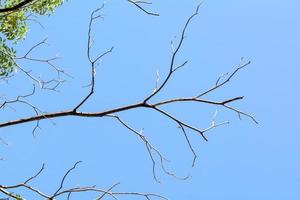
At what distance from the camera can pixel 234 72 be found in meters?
3.81

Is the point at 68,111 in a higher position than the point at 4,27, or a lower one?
lower

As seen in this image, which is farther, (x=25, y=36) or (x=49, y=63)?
(x=25, y=36)

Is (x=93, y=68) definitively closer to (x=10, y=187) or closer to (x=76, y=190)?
(x=76, y=190)

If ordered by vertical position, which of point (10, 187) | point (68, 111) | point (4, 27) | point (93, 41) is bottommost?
point (10, 187)

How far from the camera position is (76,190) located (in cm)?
405

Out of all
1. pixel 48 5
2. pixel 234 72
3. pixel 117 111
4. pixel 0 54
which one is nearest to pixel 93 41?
pixel 117 111

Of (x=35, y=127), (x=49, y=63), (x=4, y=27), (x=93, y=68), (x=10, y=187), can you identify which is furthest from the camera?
(x=4, y=27)

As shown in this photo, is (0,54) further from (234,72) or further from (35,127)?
(234,72)

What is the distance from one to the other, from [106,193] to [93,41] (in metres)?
1.31

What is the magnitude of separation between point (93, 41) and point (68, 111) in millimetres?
681

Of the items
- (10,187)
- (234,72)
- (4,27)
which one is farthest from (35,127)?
(4,27)

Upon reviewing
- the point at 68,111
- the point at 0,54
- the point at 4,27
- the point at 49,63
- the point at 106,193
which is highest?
the point at 4,27

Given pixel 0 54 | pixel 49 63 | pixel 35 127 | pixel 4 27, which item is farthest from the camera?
pixel 4 27

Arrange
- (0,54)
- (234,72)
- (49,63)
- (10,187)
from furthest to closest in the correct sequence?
(0,54) → (49,63) → (10,187) → (234,72)
